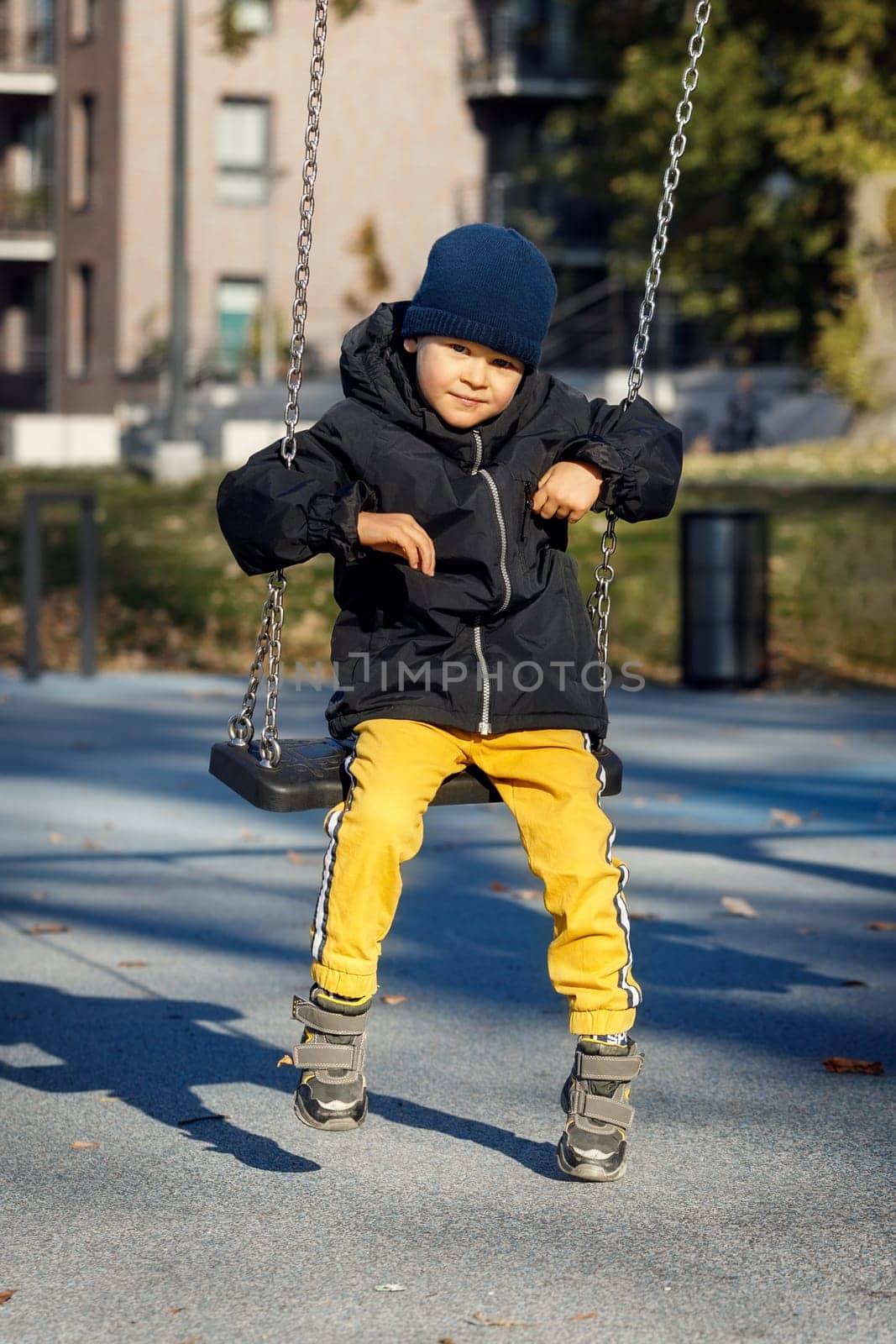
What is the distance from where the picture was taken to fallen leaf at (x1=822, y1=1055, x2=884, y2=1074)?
175 inches

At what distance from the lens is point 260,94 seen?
37.5 metres

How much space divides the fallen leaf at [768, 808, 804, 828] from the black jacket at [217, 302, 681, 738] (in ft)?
14.1

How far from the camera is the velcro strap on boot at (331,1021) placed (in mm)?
3643

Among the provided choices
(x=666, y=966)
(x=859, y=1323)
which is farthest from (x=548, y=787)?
(x=666, y=966)

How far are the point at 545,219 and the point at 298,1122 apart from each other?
1402 inches

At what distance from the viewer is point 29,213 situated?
3947 centimetres

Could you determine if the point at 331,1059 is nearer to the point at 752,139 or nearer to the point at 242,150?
the point at 752,139

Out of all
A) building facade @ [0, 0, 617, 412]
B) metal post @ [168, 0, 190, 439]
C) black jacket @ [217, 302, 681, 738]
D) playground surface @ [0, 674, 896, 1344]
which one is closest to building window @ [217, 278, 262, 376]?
building facade @ [0, 0, 617, 412]

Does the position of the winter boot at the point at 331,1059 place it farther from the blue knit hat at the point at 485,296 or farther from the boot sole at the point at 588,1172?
the blue knit hat at the point at 485,296

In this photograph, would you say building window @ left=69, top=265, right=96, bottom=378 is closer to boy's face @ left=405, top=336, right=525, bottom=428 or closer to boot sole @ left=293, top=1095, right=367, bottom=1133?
boy's face @ left=405, top=336, right=525, bottom=428

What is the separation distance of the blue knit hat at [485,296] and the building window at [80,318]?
117ft

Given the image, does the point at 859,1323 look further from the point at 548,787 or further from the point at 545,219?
the point at 545,219

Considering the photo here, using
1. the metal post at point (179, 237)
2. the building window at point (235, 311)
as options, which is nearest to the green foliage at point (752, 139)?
the metal post at point (179, 237)

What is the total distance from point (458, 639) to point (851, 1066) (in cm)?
150
